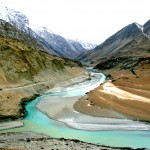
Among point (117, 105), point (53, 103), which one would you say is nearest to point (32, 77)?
point (53, 103)

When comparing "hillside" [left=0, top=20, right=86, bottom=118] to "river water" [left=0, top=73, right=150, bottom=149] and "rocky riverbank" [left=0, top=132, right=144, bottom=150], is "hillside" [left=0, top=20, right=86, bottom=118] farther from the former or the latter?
"rocky riverbank" [left=0, top=132, right=144, bottom=150]

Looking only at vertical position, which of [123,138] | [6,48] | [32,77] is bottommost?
[123,138]

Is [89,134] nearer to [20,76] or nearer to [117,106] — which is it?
[117,106]

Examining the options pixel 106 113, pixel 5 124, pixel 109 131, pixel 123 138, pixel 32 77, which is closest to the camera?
pixel 123 138

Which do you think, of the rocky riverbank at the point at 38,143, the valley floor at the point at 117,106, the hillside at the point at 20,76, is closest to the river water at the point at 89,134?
the rocky riverbank at the point at 38,143

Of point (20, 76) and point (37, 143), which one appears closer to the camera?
point (37, 143)

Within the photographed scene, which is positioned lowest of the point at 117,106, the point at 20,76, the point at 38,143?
the point at 38,143

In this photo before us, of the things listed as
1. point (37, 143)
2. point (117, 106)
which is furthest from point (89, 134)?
point (117, 106)

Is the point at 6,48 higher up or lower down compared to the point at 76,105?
higher up

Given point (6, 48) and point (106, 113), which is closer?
point (106, 113)

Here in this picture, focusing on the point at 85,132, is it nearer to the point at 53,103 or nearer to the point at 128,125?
the point at 128,125

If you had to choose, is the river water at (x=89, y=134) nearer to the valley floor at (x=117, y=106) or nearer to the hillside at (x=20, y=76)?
the hillside at (x=20, y=76)
